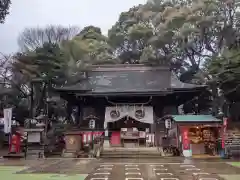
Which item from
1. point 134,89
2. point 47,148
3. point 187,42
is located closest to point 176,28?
point 187,42

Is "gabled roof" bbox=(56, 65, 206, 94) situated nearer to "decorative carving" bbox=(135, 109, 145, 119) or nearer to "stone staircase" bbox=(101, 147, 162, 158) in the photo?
"decorative carving" bbox=(135, 109, 145, 119)

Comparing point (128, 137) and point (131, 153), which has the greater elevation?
point (128, 137)

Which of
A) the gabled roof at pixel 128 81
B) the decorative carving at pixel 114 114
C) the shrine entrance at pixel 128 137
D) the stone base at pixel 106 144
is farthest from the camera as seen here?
the decorative carving at pixel 114 114

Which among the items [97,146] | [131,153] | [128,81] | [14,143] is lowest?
[131,153]

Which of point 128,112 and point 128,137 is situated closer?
point 128,137

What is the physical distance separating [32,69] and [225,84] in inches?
606

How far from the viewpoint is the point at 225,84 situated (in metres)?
24.5

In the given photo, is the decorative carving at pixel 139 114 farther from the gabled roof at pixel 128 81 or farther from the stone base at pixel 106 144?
the stone base at pixel 106 144

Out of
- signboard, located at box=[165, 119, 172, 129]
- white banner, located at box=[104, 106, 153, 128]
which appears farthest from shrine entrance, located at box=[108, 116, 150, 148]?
signboard, located at box=[165, 119, 172, 129]

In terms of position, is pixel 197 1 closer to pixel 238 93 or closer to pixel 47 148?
pixel 238 93

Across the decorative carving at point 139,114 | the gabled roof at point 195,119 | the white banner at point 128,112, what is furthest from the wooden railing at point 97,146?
the gabled roof at point 195,119

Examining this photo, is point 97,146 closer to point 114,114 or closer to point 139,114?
point 114,114

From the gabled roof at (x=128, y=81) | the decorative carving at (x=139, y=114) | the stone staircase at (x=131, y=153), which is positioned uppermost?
the gabled roof at (x=128, y=81)

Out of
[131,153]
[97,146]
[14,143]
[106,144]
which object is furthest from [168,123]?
[14,143]
